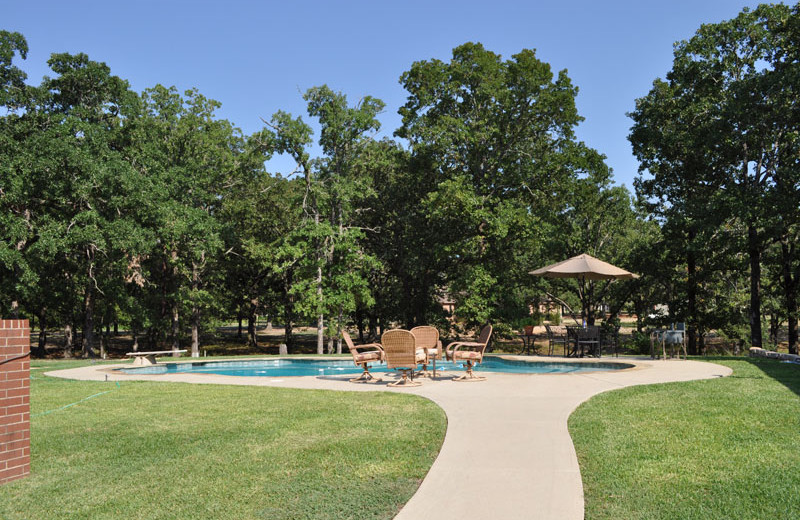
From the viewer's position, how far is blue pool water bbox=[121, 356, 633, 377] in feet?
46.0

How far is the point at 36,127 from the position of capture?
69.6 feet

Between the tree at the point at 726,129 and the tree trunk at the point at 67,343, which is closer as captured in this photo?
the tree at the point at 726,129

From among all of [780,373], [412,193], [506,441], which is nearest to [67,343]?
[412,193]

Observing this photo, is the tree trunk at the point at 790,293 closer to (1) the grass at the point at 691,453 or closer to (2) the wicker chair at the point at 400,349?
(1) the grass at the point at 691,453

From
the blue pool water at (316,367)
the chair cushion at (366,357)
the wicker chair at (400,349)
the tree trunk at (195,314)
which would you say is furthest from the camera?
the tree trunk at (195,314)

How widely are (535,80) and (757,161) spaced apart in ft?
29.2

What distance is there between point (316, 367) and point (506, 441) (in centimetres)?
1186

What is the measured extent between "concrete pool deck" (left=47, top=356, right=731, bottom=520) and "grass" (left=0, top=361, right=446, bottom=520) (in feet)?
0.86

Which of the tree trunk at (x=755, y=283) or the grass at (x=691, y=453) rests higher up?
the tree trunk at (x=755, y=283)

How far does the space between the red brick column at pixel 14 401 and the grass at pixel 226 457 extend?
0.19 metres

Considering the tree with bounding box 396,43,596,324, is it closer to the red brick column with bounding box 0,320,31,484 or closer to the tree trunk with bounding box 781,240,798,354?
the tree trunk with bounding box 781,240,798,354

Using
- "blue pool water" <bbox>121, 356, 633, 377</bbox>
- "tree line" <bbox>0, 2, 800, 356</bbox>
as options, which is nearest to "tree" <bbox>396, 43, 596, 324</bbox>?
"tree line" <bbox>0, 2, 800, 356</bbox>

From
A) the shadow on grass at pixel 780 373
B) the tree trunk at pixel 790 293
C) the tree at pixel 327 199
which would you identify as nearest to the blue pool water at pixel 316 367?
the shadow on grass at pixel 780 373

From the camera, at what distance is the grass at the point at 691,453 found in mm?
3607
